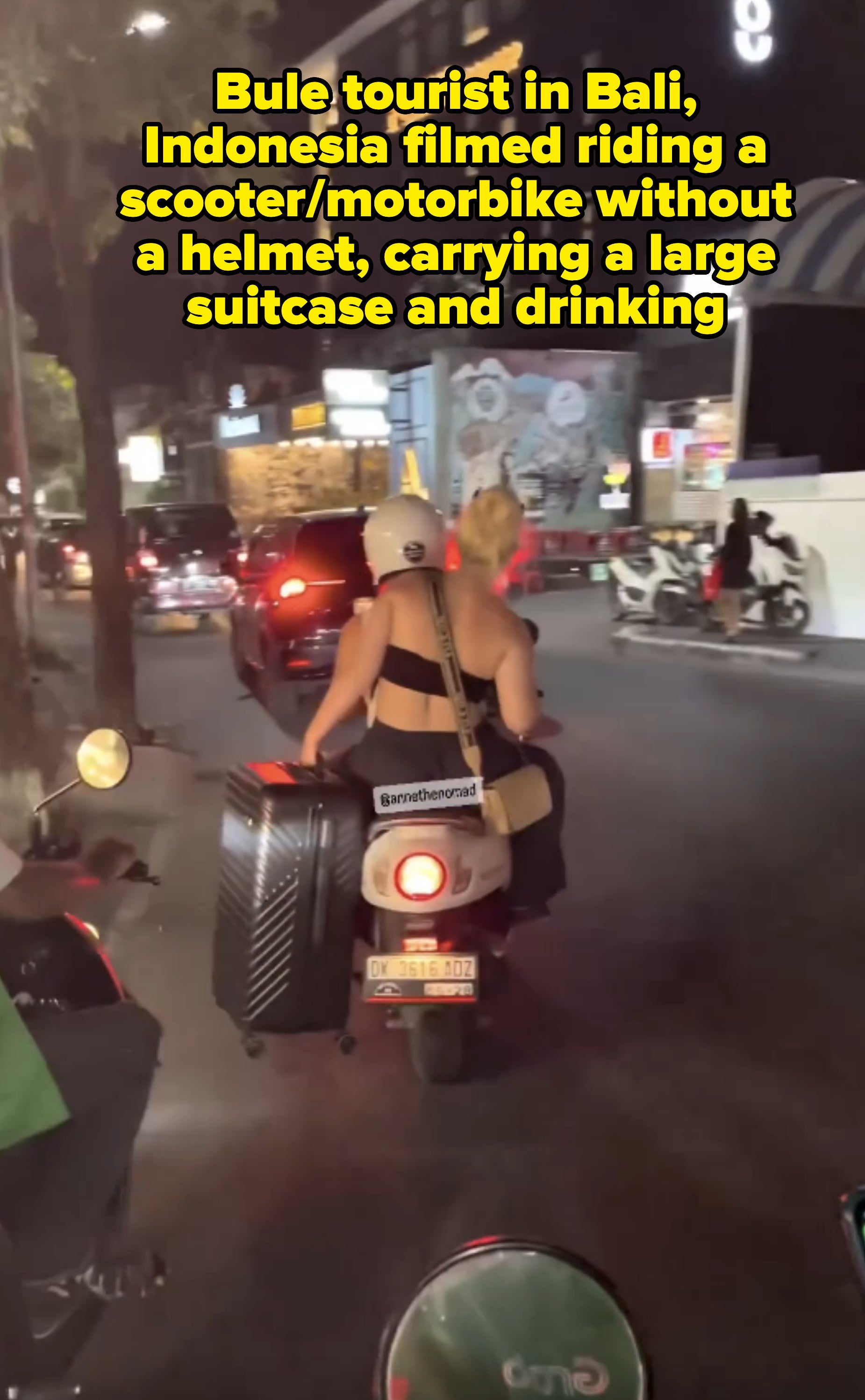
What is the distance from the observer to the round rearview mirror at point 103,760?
2.65 m

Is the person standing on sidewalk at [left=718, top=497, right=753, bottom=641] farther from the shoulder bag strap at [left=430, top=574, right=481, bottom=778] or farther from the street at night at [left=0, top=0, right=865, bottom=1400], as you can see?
the shoulder bag strap at [left=430, top=574, right=481, bottom=778]

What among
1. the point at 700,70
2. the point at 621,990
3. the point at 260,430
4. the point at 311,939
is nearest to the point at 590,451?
the point at 700,70

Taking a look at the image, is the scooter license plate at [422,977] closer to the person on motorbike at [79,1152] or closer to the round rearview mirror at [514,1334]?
the person on motorbike at [79,1152]

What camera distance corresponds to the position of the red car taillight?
3.56 metres

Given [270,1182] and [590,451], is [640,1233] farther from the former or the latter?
[590,451]

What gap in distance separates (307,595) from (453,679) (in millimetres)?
4806

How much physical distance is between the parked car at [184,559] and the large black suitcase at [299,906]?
15.6 feet

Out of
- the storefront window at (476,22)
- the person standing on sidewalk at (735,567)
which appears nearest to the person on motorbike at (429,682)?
the person standing on sidewalk at (735,567)

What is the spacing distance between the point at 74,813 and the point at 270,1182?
11.5 feet

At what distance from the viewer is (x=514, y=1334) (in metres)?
2.25

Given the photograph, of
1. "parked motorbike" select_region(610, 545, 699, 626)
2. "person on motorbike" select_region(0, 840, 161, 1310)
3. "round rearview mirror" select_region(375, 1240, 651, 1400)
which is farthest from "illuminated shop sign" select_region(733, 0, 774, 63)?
"round rearview mirror" select_region(375, 1240, 651, 1400)

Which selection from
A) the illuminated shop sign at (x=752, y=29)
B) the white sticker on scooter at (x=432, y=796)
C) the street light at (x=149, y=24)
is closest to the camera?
the white sticker on scooter at (x=432, y=796)

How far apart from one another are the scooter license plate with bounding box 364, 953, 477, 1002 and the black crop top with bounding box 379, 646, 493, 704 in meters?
0.81

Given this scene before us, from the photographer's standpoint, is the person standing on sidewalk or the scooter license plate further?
the person standing on sidewalk
